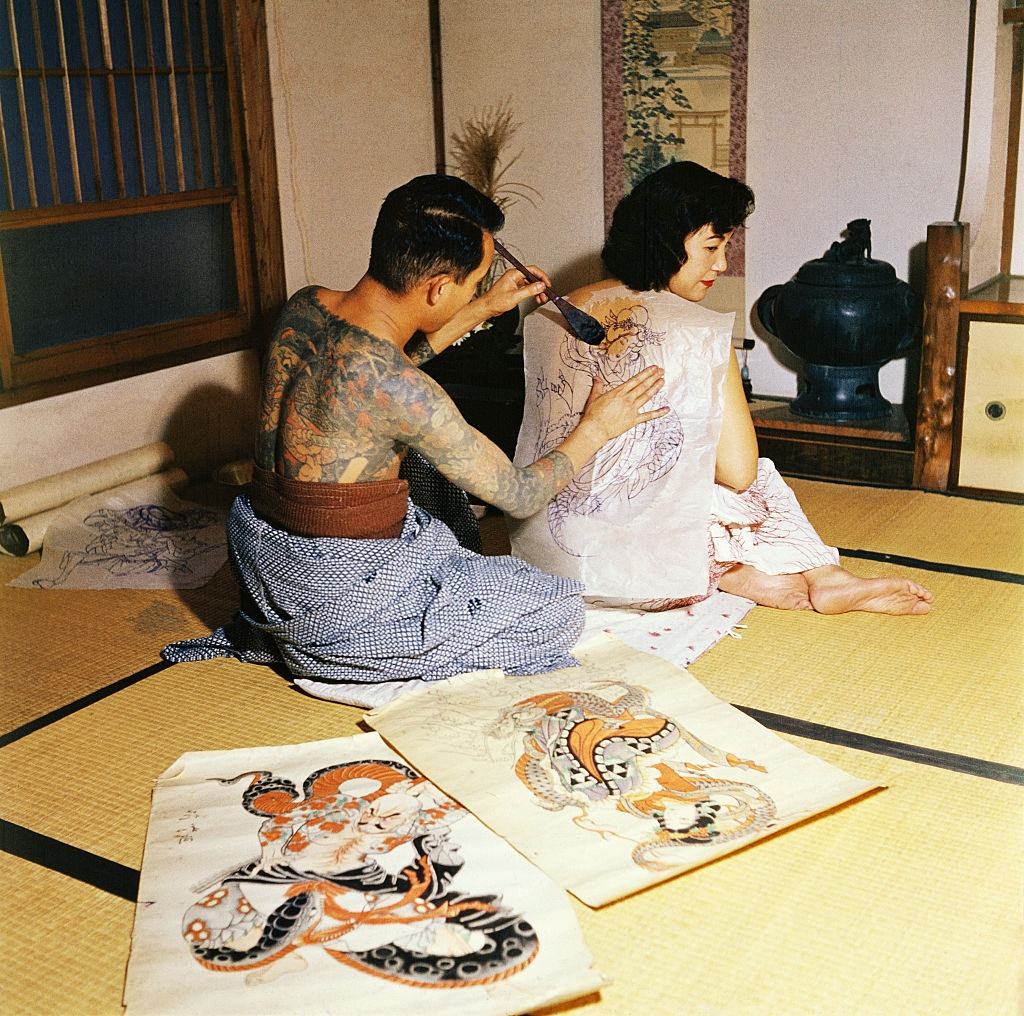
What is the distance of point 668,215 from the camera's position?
10.2 feet

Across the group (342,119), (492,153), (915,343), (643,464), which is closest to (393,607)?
(643,464)

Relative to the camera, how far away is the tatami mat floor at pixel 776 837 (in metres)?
1.85

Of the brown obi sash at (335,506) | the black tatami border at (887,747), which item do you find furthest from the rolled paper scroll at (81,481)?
the black tatami border at (887,747)

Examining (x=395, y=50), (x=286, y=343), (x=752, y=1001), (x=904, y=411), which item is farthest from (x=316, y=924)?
(x=395, y=50)

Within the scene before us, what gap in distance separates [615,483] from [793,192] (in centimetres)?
219

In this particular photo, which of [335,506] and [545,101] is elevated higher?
[545,101]

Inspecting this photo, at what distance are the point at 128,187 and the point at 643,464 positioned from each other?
90.6 inches

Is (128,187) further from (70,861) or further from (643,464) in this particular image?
(70,861)

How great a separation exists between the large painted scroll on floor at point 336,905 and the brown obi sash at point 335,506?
A: 0.53 metres

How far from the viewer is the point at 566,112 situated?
5129 mm

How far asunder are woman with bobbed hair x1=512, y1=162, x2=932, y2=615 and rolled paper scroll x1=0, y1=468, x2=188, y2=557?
160 cm

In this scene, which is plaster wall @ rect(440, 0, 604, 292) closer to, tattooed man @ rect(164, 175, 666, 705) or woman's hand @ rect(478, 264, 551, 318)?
woman's hand @ rect(478, 264, 551, 318)

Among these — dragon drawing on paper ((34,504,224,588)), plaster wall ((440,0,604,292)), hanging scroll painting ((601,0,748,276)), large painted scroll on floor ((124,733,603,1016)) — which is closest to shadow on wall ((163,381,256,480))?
dragon drawing on paper ((34,504,224,588))

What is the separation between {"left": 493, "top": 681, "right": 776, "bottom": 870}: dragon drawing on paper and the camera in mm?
2186
